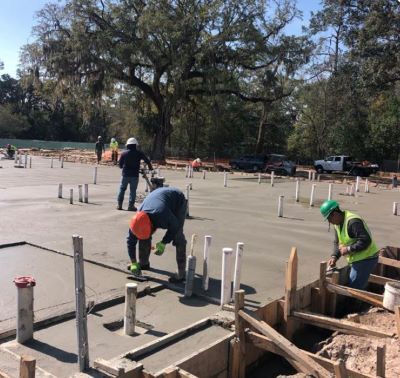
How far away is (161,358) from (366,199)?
57.6 ft

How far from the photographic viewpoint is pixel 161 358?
461 cm

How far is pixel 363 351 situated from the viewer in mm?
6043

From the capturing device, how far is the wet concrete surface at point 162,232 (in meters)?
6.35

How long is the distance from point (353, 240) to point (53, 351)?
4.09 metres

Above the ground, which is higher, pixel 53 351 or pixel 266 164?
pixel 266 164

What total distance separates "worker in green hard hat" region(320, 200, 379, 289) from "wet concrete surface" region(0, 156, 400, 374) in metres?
0.89

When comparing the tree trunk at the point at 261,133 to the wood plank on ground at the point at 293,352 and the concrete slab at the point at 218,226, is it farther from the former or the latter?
the wood plank on ground at the point at 293,352

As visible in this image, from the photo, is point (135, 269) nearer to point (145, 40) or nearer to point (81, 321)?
point (81, 321)

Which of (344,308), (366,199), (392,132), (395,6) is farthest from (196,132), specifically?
(344,308)

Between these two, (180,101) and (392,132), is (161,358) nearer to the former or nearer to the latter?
(180,101)

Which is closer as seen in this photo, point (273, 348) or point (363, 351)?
point (273, 348)

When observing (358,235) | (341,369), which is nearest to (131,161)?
(358,235)

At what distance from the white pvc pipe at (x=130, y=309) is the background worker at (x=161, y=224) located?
1.33 meters

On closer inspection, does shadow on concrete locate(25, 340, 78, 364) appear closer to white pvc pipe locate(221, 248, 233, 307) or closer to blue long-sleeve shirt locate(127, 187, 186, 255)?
white pvc pipe locate(221, 248, 233, 307)
